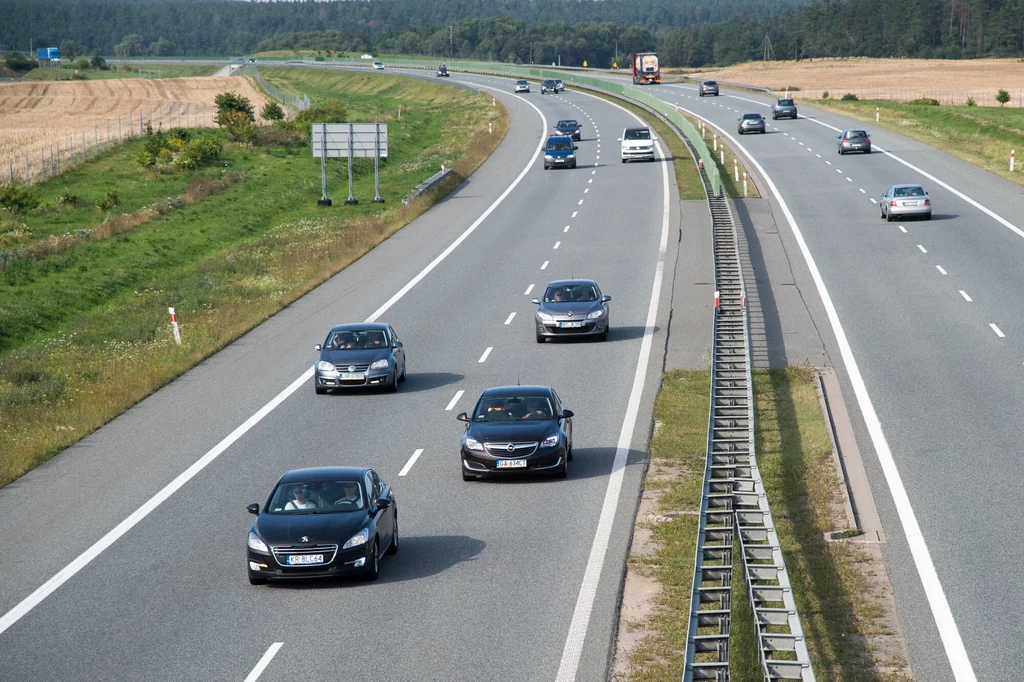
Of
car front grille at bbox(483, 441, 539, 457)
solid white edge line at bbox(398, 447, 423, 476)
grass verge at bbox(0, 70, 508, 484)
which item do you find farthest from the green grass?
car front grille at bbox(483, 441, 539, 457)

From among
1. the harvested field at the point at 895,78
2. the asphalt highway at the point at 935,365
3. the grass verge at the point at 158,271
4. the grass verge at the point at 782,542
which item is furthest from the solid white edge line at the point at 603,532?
the harvested field at the point at 895,78

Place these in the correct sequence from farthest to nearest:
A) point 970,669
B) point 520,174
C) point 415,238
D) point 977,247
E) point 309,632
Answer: point 520,174 → point 415,238 → point 977,247 → point 309,632 → point 970,669

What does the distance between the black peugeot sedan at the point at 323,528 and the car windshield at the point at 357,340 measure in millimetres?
11977

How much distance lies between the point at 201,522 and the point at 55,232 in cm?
4081

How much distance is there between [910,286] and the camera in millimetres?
39312

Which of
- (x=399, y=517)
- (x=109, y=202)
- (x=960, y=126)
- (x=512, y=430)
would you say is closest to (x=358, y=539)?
(x=399, y=517)

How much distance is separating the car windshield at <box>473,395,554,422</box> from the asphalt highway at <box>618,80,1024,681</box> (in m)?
5.51

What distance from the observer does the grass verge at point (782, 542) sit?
1390cm

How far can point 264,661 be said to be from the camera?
1363 cm

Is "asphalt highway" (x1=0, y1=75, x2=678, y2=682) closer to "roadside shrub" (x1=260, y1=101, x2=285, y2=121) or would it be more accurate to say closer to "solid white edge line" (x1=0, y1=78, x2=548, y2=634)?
"solid white edge line" (x1=0, y1=78, x2=548, y2=634)

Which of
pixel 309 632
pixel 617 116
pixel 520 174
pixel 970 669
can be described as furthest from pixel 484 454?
pixel 617 116

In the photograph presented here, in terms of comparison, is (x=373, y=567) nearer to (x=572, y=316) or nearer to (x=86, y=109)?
(x=572, y=316)

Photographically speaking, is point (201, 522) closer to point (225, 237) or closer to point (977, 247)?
point (977, 247)

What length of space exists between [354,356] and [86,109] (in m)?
99.4
